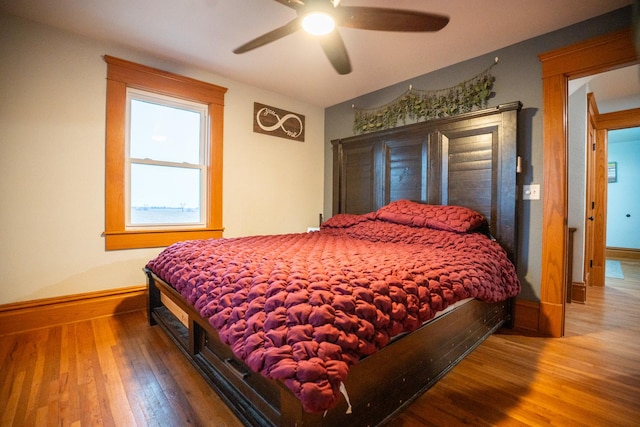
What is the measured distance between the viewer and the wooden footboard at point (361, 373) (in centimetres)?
94

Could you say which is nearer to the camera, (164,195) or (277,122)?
(164,195)

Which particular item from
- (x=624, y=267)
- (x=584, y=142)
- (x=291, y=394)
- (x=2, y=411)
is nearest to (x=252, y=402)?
(x=291, y=394)

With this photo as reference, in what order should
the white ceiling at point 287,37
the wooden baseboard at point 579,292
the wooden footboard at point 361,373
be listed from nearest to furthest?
the wooden footboard at point 361,373 < the white ceiling at point 287,37 < the wooden baseboard at point 579,292

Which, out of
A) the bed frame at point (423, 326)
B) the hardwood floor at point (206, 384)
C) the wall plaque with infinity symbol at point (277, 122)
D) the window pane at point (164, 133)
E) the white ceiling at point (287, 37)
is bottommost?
the hardwood floor at point (206, 384)

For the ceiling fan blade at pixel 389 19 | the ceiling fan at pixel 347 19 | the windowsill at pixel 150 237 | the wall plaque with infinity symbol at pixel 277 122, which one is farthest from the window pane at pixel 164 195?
the ceiling fan blade at pixel 389 19

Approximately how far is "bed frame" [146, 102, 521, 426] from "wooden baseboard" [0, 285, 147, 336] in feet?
1.73

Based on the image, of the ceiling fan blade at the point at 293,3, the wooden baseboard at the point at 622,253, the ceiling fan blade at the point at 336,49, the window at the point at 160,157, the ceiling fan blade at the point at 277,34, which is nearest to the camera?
the ceiling fan blade at the point at 293,3

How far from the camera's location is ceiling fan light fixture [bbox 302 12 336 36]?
5.15 feet

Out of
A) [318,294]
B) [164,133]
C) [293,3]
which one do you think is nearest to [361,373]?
[318,294]

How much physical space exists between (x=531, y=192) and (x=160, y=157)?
328cm

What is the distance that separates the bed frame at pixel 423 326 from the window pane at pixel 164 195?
813 millimetres

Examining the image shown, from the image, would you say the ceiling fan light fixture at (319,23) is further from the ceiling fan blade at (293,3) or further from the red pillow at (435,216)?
the red pillow at (435,216)

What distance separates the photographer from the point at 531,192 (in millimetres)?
2227

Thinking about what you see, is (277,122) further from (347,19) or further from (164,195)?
(347,19)
